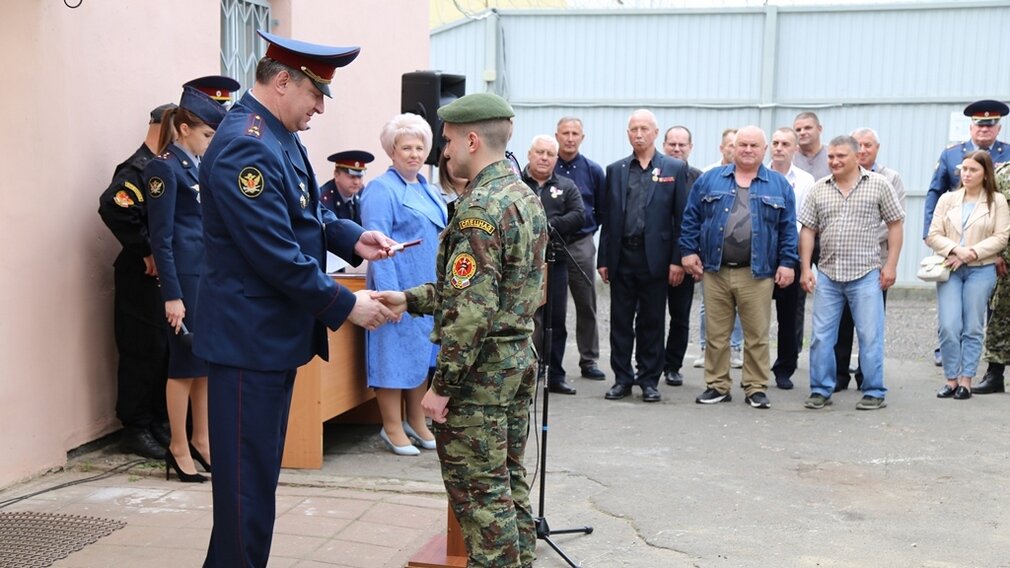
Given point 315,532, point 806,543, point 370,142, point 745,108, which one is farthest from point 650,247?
point 745,108

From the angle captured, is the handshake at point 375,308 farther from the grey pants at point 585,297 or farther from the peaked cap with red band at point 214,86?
the grey pants at point 585,297

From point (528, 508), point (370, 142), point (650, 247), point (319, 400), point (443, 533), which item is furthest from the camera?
point (370, 142)

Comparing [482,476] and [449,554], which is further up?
[482,476]

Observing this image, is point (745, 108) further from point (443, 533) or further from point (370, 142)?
point (443, 533)

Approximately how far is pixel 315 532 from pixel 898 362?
7286mm

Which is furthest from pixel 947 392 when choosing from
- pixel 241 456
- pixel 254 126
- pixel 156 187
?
pixel 254 126

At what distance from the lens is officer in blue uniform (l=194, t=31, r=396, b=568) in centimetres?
363

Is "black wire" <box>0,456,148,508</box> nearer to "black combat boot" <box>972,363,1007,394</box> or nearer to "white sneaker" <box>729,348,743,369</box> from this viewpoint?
"white sneaker" <box>729,348,743,369</box>

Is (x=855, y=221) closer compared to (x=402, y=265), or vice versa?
(x=402, y=265)

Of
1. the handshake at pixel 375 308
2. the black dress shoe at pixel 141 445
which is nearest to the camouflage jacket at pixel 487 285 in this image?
the handshake at pixel 375 308

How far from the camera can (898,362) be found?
10703mm

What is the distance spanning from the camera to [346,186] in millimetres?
7586

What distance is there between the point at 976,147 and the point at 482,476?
745 centimetres

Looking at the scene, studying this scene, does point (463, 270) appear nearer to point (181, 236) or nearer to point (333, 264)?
point (181, 236)
